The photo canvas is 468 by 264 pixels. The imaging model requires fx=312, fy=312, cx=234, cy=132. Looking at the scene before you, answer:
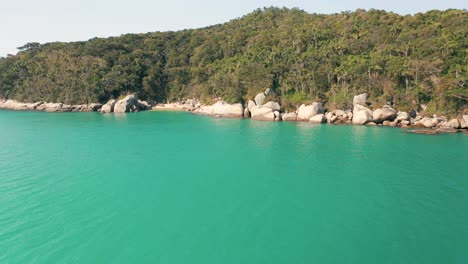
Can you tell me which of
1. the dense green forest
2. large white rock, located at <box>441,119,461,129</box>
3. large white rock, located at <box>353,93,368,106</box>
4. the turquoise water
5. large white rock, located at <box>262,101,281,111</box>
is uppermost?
the dense green forest

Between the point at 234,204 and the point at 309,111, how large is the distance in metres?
36.4

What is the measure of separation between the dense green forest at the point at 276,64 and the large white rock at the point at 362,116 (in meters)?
3.75

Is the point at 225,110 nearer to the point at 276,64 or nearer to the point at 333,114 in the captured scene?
the point at 276,64

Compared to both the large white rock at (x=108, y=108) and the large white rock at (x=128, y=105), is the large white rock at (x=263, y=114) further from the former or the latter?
the large white rock at (x=108, y=108)

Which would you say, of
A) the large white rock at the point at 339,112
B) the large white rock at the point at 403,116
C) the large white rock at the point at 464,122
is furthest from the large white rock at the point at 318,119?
the large white rock at the point at 464,122

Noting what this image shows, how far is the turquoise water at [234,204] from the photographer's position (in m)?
11.2

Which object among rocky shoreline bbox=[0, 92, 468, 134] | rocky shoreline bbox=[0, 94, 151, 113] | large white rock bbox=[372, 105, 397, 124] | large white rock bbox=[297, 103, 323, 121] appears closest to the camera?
rocky shoreline bbox=[0, 92, 468, 134]

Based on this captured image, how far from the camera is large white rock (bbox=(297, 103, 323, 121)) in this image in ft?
160

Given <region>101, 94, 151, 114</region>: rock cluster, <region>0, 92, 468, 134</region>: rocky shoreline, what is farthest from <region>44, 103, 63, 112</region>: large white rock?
<region>101, 94, 151, 114</region>: rock cluster

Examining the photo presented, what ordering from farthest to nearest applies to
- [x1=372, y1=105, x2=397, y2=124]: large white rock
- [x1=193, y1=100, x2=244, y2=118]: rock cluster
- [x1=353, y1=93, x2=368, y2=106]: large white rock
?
[x1=193, y1=100, x2=244, y2=118]: rock cluster < [x1=353, y1=93, x2=368, y2=106]: large white rock < [x1=372, y1=105, x2=397, y2=124]: large white rock

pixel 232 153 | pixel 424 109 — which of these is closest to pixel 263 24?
pixel 424 109

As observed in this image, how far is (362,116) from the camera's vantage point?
145 feet

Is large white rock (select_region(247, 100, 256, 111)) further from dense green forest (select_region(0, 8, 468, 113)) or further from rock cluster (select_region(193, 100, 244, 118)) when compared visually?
dense green forest (select_region(0, 8, 468, 113))

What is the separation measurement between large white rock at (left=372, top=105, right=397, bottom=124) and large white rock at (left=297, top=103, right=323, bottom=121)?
817cm
